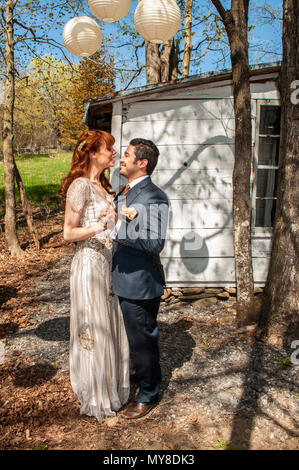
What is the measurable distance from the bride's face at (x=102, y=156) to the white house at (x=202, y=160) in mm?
2632

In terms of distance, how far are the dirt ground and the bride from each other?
35 centimetres

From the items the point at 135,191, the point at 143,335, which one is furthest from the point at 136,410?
the point at 135,191

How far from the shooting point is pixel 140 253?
294 cm

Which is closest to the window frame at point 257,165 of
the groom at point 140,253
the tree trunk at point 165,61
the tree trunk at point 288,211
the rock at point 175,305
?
the tree trunk at point 288,211

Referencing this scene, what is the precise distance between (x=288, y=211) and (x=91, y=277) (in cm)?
274

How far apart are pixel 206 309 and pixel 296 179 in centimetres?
258

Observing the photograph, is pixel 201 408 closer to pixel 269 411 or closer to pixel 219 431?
pixel 219 431

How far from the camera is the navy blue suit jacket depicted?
268 centimetres

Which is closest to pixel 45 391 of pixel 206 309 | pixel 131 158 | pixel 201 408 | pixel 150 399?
pixel 150 399

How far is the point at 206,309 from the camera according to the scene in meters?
5.94

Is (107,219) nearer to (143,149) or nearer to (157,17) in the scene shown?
(143,149)

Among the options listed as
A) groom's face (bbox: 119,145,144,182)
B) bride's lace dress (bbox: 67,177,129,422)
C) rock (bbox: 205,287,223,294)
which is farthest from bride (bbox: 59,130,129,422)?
rock (bbox: 205,287,223,294)

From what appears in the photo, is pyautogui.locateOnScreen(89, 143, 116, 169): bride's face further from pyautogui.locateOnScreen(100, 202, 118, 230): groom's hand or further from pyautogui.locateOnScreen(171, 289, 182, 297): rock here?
pyautogui.locateOnScreen(171, 289, 182, 297): rock

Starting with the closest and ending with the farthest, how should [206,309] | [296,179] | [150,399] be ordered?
[150,399] < [296,179] < [206,309]
